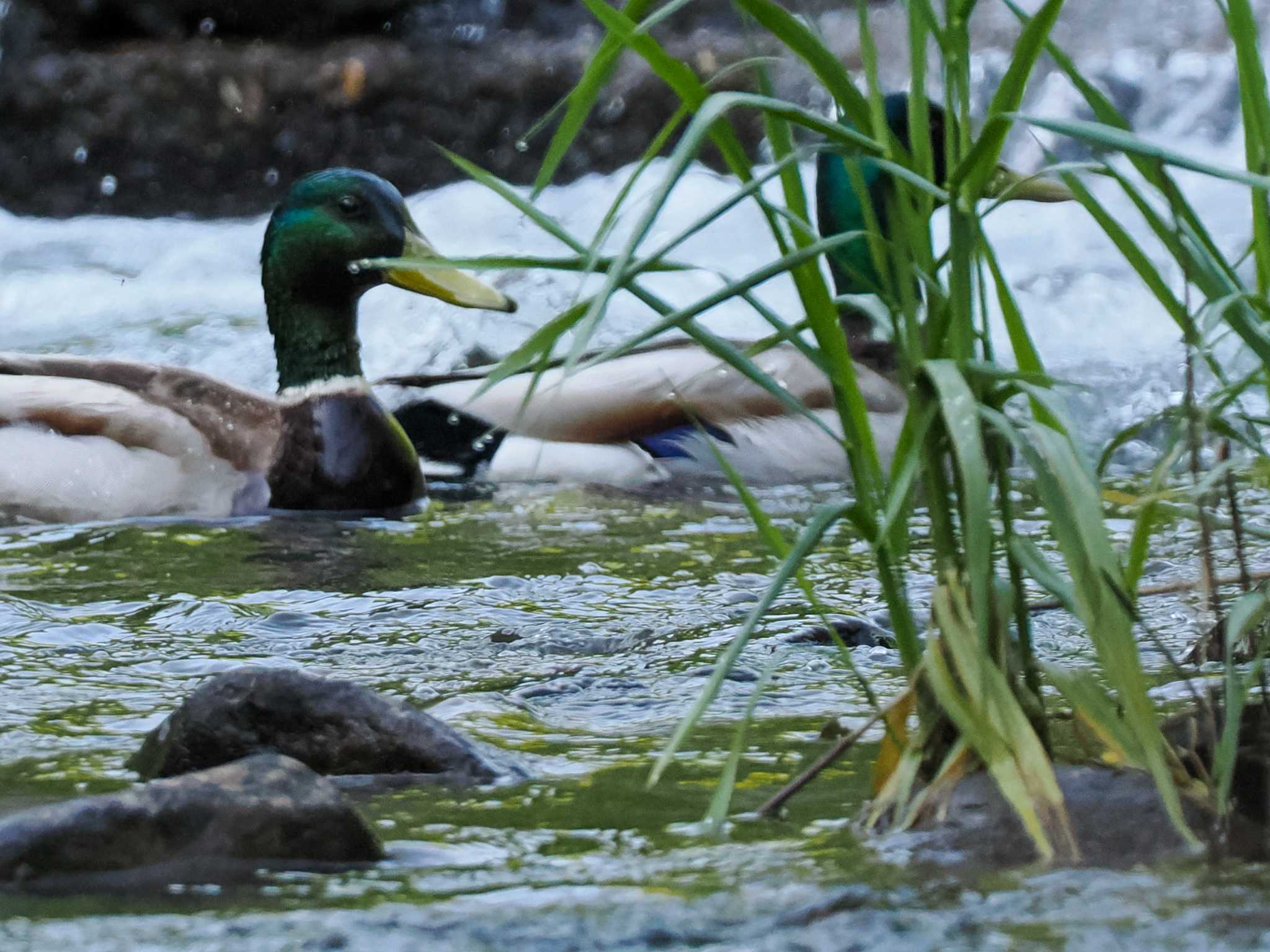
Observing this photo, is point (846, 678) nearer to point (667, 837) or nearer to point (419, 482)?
point (667, 837)

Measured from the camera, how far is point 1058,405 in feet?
5.93

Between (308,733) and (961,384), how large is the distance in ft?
3.42

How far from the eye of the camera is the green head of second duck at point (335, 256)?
6.02 m

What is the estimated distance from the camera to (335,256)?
238 inches

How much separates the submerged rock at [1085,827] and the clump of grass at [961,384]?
0.07 feet

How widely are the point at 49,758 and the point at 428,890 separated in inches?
34.1

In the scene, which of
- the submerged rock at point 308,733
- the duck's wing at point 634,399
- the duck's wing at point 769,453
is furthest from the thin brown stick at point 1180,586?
the duck's wing at point 634,399

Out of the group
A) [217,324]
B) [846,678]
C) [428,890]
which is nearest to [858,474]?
[428,890]

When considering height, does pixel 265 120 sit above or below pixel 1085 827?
above

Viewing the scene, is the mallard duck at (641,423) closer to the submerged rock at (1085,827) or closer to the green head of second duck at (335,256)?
the green head of second duck at (335,256)

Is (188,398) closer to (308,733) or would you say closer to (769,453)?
A: (769,453)

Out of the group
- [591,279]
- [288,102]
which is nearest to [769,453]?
[591,279]

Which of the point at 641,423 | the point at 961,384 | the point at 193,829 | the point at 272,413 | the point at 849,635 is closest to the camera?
the point at 961,384

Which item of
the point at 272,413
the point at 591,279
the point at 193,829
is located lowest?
the point at 193,829
